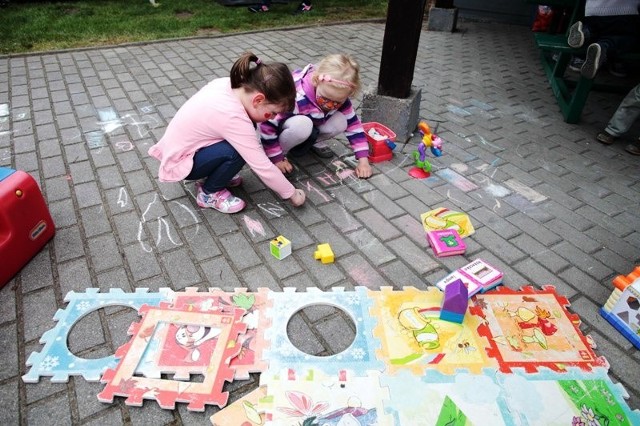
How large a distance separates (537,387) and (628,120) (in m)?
3.03

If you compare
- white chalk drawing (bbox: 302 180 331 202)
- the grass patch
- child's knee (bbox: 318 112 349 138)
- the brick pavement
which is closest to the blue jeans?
the brick pavement

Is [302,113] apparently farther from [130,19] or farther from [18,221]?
[130,19]

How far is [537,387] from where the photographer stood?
5.67 ft

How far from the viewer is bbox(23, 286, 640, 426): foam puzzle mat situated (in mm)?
1624

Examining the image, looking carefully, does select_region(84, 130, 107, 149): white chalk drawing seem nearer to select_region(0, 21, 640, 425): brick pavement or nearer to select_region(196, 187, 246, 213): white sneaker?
select_region(0, 21, 640, 425): brick pavement

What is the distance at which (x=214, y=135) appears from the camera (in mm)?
2449

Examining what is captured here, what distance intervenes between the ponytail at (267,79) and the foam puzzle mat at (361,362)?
3.41 feet

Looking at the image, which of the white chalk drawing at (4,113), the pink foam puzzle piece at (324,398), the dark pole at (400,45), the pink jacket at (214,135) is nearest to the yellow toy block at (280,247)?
the pink jacket at (214,135)

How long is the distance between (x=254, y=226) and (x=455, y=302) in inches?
49.2

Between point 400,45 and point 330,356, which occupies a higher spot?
point 400,45

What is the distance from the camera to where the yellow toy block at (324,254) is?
2.30m

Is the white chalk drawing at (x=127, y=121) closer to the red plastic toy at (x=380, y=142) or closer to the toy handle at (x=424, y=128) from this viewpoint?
the red plastic toy at (x=380, y=142)

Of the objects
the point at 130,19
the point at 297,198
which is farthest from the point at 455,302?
the point at 130,19

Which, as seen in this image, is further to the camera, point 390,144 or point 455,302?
point 390,144
